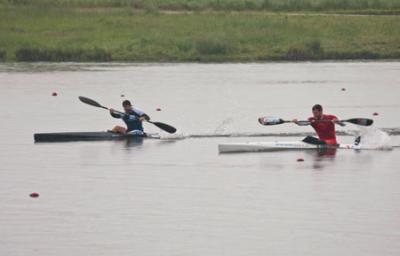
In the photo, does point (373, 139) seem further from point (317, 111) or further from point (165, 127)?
point (165, 127)

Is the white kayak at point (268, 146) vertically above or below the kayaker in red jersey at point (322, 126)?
below

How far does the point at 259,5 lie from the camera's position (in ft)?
256

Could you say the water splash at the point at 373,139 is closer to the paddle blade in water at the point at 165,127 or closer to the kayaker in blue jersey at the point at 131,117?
the paddle blade in water at the point at 165,127

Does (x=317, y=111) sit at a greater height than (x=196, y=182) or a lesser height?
greater

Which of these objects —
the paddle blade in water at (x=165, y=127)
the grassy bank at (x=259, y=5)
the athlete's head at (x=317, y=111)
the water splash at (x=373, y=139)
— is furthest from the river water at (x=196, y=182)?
the grassy bank at (x=259, y=5)

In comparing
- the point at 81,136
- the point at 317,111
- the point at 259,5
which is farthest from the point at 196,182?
the point at 259,5

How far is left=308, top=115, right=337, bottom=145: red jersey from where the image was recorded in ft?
102

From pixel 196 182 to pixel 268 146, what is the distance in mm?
4834

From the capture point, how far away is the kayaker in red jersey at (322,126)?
102ft

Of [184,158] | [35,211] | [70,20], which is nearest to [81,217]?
[35,211]

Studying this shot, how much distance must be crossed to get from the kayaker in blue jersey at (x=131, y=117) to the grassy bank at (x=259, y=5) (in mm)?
41965

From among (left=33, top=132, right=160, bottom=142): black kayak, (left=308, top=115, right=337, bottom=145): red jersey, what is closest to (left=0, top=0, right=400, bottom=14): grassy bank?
(left=33, top=132, right=160, bottom=142): black kayak

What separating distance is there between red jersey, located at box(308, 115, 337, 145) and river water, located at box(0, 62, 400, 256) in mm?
565

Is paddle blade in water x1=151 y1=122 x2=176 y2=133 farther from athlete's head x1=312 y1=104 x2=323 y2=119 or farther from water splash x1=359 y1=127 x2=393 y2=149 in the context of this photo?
water splash x1=359 y1=127 x2=393 y2=149
